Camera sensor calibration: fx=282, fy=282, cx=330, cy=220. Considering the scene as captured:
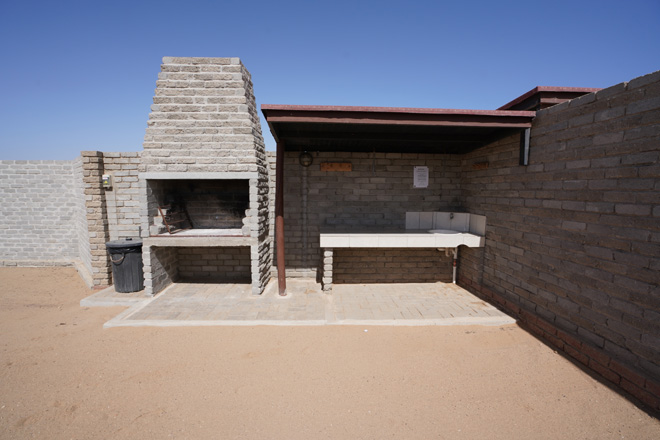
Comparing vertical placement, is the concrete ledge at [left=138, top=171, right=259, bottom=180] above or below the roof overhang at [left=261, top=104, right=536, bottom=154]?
below

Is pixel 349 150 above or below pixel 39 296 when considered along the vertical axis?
above

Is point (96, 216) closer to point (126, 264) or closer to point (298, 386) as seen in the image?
point (126, 264)

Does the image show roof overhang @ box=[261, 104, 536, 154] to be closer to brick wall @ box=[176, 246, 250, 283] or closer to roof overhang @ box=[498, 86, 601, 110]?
roof overhang @ box=[498, 86, 601, 110]

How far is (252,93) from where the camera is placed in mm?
6895

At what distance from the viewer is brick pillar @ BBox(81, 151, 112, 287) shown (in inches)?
269

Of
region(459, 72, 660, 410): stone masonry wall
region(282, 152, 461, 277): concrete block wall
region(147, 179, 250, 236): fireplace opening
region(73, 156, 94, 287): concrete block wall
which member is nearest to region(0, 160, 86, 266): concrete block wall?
region(73, 156, 94, 287): concrete block wall

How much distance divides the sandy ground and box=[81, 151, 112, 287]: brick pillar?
203 centimetres

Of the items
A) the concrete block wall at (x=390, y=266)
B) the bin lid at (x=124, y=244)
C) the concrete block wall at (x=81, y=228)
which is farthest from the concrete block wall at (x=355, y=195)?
the concrete block wall at (x=81, y=228)

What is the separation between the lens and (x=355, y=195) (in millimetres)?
7543

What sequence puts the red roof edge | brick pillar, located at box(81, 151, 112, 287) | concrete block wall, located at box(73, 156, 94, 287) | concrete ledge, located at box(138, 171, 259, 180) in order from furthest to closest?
concrete block wall, located at box(73, 156, 94, 287)
brick pillar, located at box(81, 151, 112, 287)
concrete ledge, located at box(138, 171, 259, 180)
the red roof edge

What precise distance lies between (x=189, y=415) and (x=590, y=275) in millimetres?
5632

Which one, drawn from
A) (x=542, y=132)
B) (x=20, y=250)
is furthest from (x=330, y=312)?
(x=20, y=250)

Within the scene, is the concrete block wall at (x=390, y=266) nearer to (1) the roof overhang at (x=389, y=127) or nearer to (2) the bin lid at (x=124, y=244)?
(1) the roof overhang at (x=389, y=127)

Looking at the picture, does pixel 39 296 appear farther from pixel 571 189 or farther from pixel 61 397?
pixel 571 189
